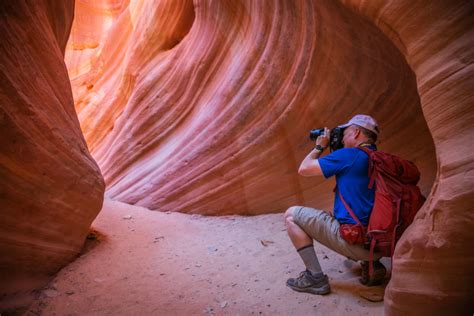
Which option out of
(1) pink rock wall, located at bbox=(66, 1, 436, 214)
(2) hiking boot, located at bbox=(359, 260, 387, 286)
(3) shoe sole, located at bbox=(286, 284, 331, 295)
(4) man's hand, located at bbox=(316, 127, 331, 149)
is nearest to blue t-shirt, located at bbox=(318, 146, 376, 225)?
(4) man's hand, located at bbox=(316, 127, 331, 149)

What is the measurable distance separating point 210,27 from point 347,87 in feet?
9.51

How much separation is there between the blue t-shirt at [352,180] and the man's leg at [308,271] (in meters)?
0.31

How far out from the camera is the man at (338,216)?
2334 millimetres

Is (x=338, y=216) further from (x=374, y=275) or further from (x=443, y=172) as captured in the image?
(x=443, y=172)

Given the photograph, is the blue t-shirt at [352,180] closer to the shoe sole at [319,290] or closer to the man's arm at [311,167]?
the man's arm at [311,167]

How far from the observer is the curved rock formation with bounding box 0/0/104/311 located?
6.98 ft

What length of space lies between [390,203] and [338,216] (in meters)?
0.41

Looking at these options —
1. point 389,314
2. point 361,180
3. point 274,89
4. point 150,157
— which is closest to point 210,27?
point 274,89

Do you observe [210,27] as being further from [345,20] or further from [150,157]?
[345,20]

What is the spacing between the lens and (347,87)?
3.94 metres

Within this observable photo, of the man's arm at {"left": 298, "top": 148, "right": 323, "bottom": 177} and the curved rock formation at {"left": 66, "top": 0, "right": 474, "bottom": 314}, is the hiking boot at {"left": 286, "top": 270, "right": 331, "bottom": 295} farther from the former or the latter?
the man's arm at {"left": 298, "top": 148, "right": 323, "bottom": 177}

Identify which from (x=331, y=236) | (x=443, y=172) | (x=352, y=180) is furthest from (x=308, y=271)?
(x=443, y=172)

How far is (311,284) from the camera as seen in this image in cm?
242

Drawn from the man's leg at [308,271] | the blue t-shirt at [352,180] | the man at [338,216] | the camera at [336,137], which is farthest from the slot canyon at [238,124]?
the camera at [336,137]
